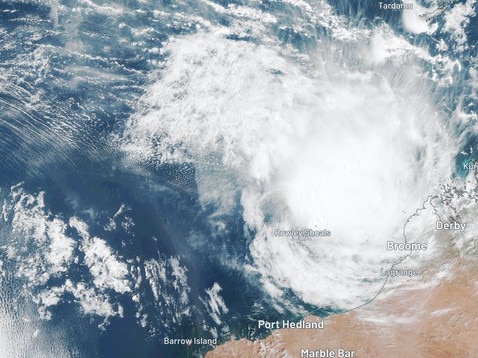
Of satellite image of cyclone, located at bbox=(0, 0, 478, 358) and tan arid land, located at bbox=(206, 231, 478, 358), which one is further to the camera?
satellite image of cyclone, located at bbox=(0, 0, 478, 358)

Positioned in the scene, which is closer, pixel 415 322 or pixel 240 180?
pixel 415 322

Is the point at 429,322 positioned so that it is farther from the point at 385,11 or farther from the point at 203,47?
the point at 203,47

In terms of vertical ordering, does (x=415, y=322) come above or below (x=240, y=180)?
below

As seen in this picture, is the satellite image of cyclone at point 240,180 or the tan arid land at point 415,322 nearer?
the tan arid land at point 415,322

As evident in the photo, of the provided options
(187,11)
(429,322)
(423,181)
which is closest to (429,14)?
(423,181)
